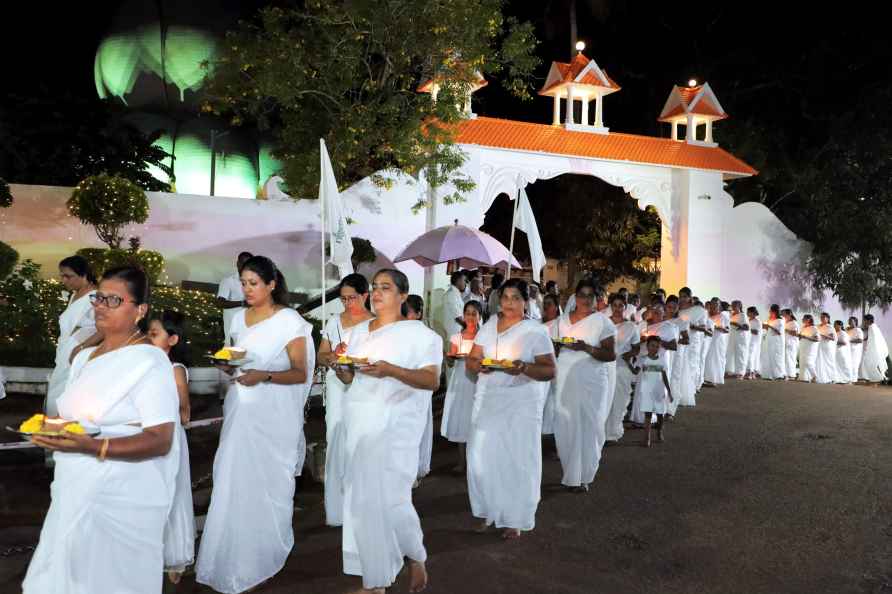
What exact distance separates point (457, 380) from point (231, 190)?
1839cm

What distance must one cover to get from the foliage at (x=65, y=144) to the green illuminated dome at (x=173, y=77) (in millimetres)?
4172

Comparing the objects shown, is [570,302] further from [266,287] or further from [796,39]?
[796,39]

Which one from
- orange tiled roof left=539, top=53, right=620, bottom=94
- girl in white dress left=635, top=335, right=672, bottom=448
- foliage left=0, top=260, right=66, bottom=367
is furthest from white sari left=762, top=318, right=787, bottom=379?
foliage left=0, top=260, right=66, bottom=367

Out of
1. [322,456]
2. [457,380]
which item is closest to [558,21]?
[457,380]

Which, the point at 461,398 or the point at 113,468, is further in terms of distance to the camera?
the point at 461,398

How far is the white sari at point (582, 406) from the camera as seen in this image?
827 centimetres

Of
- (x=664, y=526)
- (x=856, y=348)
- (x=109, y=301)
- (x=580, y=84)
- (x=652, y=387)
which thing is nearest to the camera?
(x=109, y=301)

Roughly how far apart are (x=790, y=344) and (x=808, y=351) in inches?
16.6

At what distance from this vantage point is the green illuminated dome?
25.5 metres

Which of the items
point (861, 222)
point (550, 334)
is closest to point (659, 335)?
point (550, 334)

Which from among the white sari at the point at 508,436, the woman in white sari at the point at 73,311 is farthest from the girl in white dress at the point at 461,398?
the woman in white sari at the point at 73,311

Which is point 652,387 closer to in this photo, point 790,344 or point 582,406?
point 582,406

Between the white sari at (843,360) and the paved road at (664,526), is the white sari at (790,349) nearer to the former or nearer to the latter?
the white sari at (843,360)

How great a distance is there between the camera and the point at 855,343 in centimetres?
2028
